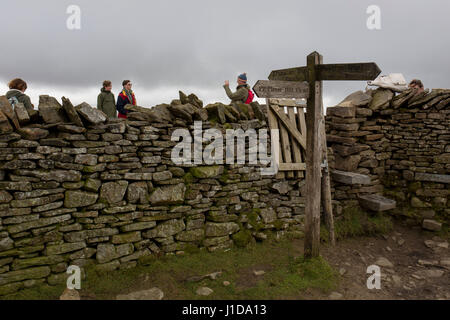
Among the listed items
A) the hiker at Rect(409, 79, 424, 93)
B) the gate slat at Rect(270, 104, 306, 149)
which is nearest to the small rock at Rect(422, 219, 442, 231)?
the hiker at Rect(409, 79, 424, 93)

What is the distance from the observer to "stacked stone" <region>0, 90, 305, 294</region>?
4336mm

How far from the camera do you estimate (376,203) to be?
7387mm

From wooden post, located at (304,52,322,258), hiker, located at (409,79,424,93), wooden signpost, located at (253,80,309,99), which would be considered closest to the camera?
wooden signpost, located at (253,80,309,99)

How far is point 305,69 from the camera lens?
5.15 m

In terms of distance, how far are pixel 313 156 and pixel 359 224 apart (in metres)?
3.20

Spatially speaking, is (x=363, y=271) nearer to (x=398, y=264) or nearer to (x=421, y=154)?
(x=398, y=264)

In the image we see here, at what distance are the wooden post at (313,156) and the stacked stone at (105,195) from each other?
1251mm

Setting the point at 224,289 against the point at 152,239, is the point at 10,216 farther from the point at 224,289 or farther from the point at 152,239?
the point at 224,289

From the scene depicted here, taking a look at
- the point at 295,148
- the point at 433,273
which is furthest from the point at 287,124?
the point at 433,273

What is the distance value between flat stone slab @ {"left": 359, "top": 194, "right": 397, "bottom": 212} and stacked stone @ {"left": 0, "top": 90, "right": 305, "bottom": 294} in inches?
120

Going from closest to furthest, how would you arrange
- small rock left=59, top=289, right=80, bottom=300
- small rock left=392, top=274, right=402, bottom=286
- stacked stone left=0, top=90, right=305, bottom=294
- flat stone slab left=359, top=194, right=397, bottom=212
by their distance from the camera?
small rock left=59, top=289, right=80, bottom=300, stacked stone left=0, top=90, right=305, bottom=294, small rock left=392, top=274, right=402, bottom=286, flat stone slab left=359, top=194, right=397, bottom=212

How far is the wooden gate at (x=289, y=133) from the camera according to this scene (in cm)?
669

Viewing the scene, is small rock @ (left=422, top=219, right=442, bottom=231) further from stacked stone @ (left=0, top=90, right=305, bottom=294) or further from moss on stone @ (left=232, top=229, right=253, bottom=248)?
moss on stone @ (left=232, top=229, right=253, bottom=248)
